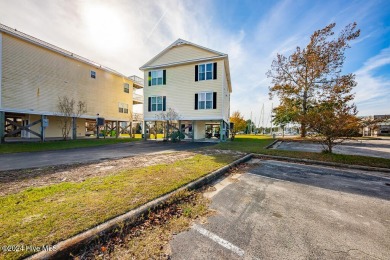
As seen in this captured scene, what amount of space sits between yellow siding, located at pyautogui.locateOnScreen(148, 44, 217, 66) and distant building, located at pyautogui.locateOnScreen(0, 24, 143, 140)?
8368 millimetres

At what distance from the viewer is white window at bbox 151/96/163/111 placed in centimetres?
1808

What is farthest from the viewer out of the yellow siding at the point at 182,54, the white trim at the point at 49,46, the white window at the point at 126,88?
the white window at the point at 126,88

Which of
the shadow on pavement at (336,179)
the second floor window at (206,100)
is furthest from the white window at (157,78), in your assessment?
the shadow on pavement at (336,179)

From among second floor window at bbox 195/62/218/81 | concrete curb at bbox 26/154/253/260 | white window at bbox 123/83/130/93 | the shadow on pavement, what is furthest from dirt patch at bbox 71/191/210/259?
white window at bbox 123/83/130/93

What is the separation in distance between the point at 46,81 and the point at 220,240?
2128cm

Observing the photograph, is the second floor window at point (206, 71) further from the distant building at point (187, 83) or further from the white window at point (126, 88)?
→ the white window at point (126, 88)

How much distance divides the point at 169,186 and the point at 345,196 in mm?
4210

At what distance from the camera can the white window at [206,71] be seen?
16.2m

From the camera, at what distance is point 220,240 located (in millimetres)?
2191

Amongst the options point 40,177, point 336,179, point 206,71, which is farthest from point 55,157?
point 206,71

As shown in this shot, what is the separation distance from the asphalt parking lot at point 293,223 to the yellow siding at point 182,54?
15.2 m

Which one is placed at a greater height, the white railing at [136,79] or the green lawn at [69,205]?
the white railing at [136,79]

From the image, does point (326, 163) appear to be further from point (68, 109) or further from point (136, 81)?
point (136, 81)

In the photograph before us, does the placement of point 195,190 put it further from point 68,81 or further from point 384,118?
point 68,81
